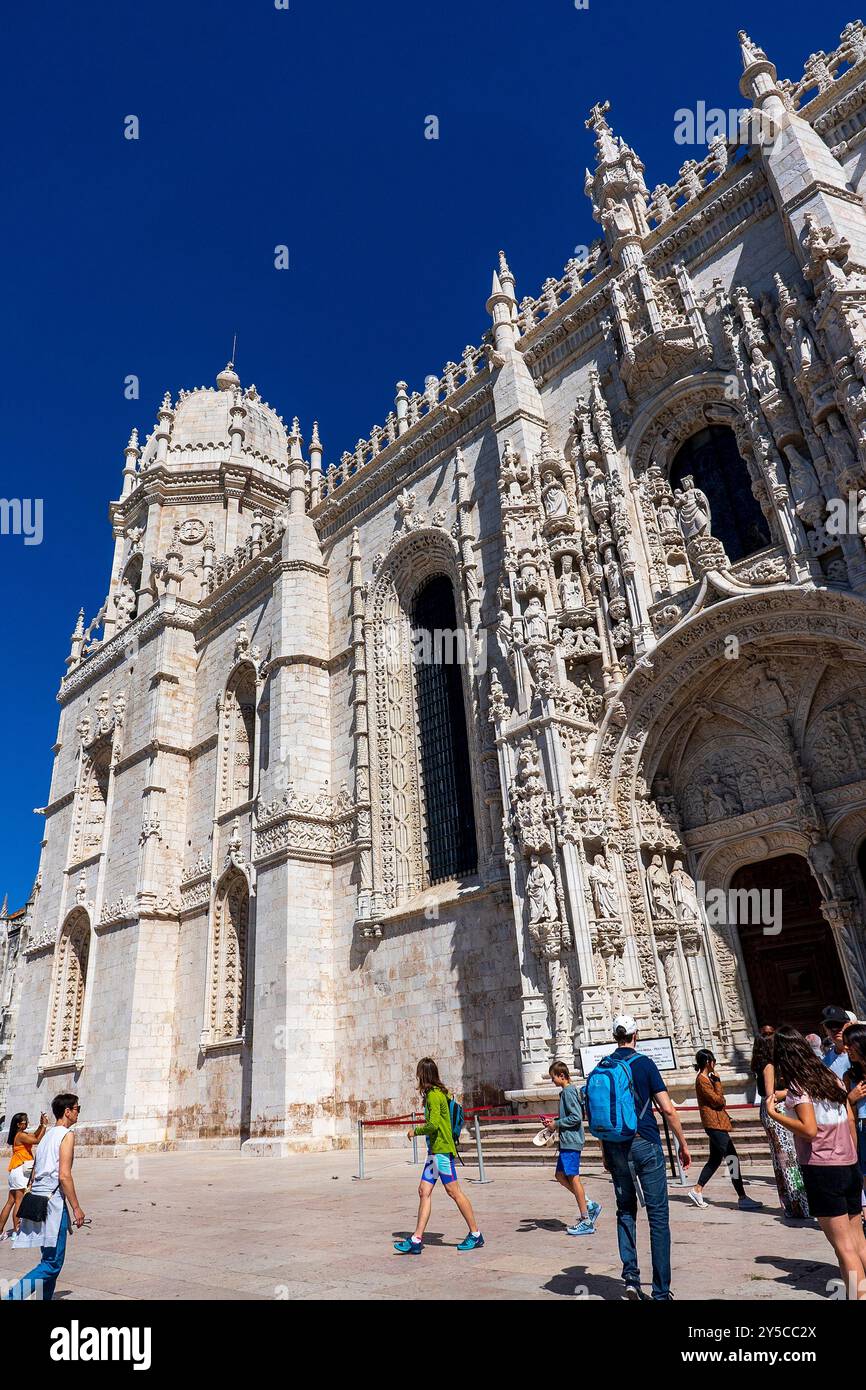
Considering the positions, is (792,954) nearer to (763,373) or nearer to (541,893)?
(541,893)

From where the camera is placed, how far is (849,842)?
13.2 meters

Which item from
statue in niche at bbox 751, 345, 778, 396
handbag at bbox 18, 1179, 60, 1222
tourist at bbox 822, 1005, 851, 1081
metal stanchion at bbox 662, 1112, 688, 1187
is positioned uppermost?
statue in niche at bbox 751, 345, 778, 396

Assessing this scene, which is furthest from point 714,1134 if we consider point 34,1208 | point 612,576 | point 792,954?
point 612,576

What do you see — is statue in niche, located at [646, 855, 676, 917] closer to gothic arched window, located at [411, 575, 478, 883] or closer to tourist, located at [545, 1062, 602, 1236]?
gothic arched window, located at [411, 575, 478, 883]

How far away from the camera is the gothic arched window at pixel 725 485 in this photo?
1486 centimetres

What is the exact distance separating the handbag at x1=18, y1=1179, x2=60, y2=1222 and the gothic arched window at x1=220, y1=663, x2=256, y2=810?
60.7ft

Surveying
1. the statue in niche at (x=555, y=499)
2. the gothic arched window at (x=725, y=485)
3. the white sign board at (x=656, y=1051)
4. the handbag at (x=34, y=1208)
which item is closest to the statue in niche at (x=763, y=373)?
the gothic arched window at (x=725, y=485)

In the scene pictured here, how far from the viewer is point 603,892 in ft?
45.6

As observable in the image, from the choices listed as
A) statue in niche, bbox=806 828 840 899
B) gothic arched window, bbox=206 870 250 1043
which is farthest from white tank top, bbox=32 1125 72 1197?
gothic arched window, bbox=206 870 250 1043

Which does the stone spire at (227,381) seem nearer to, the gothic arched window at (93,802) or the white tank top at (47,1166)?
the gothic arched window at (93,802)

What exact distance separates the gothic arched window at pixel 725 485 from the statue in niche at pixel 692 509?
0.24m

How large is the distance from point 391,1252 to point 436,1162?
739mm

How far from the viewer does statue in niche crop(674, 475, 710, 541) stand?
1510cm
